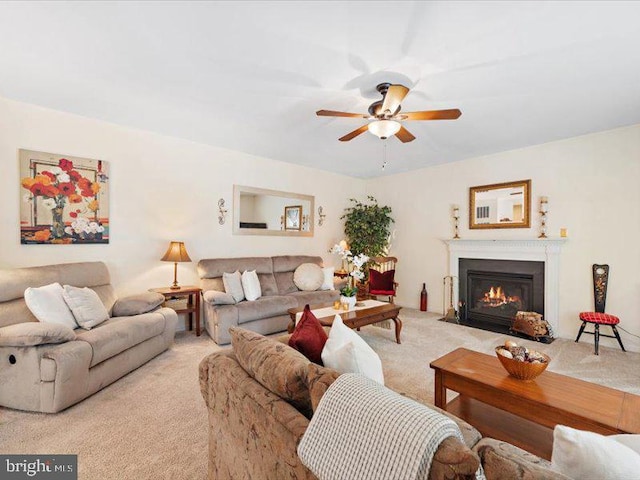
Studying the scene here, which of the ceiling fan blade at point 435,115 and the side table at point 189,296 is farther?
the side table at point 189,296

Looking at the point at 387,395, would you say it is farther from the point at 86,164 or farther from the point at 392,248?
the point at 392,248

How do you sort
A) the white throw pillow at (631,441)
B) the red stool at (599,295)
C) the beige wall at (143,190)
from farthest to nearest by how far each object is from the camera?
the red stool at (599,295) < the beige wall at (143,190) < the white throw pillow at (631,441)

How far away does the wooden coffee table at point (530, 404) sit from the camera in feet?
4.81

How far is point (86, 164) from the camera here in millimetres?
3322

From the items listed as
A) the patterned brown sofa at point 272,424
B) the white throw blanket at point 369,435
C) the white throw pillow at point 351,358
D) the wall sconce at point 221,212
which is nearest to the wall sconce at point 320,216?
the wall sconce at point 221,212

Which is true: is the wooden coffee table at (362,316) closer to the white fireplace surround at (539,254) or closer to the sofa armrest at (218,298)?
the sofa armrest at (218,298)

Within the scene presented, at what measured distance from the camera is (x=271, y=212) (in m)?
4.96

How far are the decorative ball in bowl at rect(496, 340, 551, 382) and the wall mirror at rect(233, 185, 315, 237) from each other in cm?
378

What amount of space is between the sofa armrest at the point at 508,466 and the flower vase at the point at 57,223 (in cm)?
407

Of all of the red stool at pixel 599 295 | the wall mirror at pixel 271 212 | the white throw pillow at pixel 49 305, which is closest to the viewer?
the white throw pillow at pixel 49 305

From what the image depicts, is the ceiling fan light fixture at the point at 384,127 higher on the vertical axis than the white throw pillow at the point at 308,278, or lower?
higher

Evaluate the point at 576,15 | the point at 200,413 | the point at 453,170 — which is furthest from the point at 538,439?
the point at 453,170

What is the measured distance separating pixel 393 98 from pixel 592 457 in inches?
89.0

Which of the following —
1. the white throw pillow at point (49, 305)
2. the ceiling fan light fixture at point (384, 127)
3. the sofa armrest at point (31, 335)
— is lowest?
the sofa armrest at point (31, 335)
